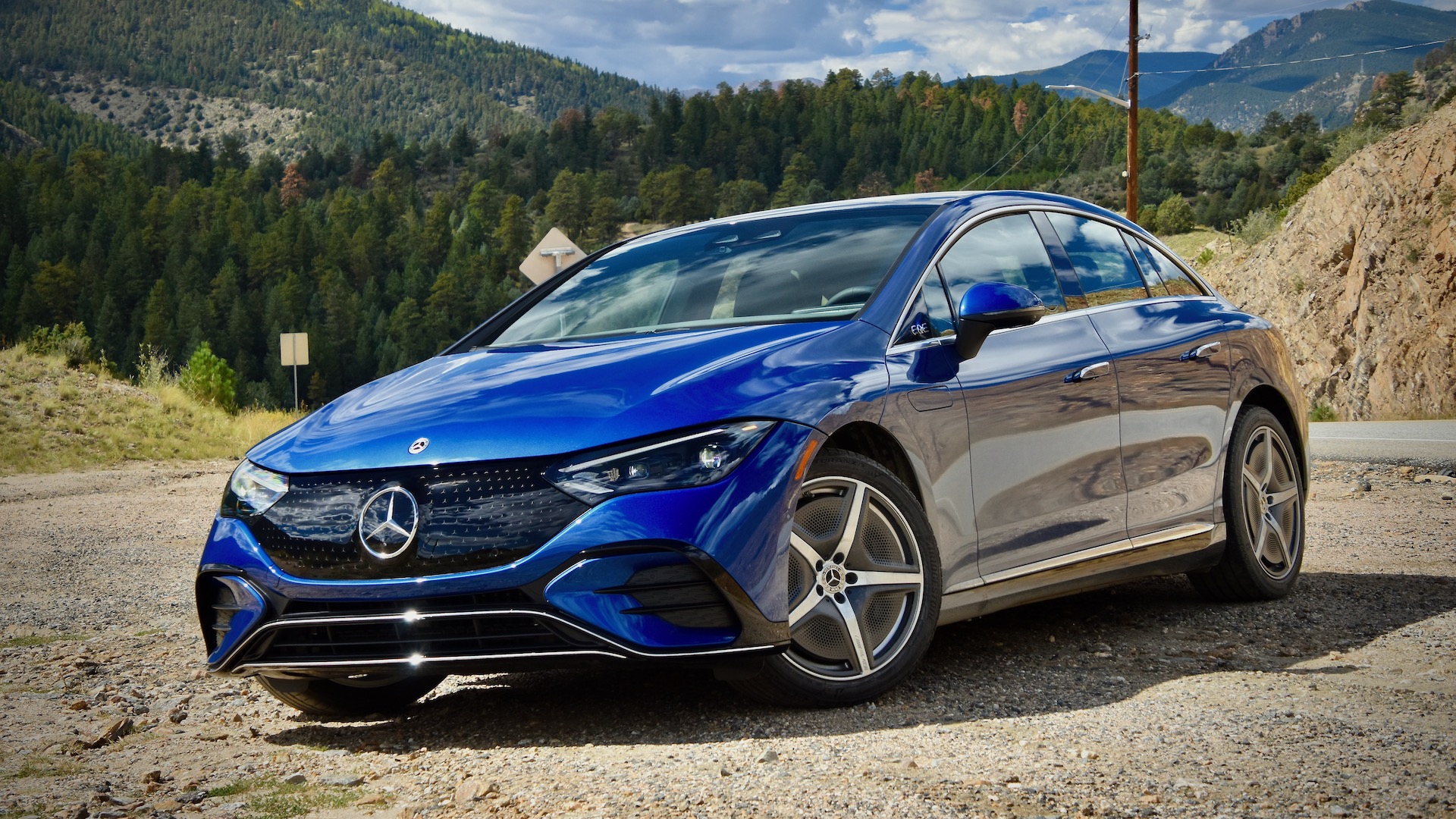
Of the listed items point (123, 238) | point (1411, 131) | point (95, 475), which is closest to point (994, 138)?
point (123, 238)

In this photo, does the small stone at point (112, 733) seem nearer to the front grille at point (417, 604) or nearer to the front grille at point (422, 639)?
the front grille at point (422, 639)

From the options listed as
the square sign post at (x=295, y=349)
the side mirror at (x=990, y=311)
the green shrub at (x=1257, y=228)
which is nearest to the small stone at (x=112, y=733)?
the side mirror at (x=990, y=311)

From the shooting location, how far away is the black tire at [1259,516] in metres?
5.67

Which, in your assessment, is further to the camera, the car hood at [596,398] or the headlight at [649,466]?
the car hood at [596,398]

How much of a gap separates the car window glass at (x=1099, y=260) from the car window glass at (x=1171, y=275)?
0.21m

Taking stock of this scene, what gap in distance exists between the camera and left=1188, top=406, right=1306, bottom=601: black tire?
18.6 ft

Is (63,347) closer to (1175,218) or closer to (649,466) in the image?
(649,466)

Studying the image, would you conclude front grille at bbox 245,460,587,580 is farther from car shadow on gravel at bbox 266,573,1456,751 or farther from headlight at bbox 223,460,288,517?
car shadow on gravel at bbox 266,573,1456,751

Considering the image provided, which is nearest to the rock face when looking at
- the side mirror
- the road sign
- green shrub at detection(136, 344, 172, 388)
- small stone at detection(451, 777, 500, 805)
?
the road sign

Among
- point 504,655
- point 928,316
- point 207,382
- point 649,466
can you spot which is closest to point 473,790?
point 504,655

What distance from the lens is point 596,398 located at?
3738 mm

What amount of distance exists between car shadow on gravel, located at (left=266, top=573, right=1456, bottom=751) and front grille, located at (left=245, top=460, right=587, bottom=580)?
0.58m

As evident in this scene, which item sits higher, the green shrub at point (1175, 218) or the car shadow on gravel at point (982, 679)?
the green shrub at point (1175, 218)

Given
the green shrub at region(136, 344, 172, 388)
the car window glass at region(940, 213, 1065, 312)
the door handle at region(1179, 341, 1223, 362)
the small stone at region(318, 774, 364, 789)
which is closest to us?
the small stone at region(318, 774, 364, 789)
